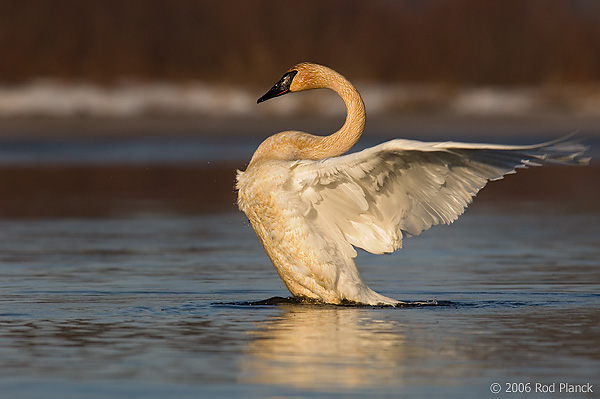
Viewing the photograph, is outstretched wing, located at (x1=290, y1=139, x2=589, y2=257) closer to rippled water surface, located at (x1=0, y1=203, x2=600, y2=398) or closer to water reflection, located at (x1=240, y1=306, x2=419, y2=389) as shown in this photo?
rippled water surface, located at (x1=0, y1=203, x2=600, y2=398)

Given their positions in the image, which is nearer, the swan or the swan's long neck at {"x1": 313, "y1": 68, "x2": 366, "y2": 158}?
the swan

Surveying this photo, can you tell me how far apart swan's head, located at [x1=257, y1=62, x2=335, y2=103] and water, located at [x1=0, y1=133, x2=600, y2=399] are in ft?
4.20

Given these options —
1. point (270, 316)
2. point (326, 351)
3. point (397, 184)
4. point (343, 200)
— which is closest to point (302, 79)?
point (343, 200)

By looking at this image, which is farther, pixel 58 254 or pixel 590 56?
pixel 590 56

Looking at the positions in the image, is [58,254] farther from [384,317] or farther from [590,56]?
[590,56]

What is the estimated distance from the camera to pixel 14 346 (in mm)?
7102

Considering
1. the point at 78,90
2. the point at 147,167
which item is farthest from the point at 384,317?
the point at 78,90

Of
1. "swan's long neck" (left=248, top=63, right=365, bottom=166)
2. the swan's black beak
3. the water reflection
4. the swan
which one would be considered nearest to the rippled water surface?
the water reflection

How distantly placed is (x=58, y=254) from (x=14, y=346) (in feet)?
13.5

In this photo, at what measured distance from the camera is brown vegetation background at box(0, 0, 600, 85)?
29.4 meters

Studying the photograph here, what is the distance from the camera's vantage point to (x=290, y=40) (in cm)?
3055

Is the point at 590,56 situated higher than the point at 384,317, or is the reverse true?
the point at 590,56

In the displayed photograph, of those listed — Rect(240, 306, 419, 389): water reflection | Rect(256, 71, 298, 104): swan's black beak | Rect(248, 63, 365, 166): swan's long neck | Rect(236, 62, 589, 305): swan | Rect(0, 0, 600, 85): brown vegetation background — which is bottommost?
Rect(240, 306, 419, 389): water reflection

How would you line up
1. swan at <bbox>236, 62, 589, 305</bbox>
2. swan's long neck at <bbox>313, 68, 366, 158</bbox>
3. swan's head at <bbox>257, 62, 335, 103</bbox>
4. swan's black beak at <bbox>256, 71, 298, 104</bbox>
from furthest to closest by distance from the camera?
swan's black beak at <bbox>256, 71, 298, 104</bbox> → swan's head at <bbox>257, 62, 335, 103</bbox> → swan's long neck at <bbox>313, 68, 366, 158</bbox> → swan at <bbox>236, 62, 589, 305</bbox>
